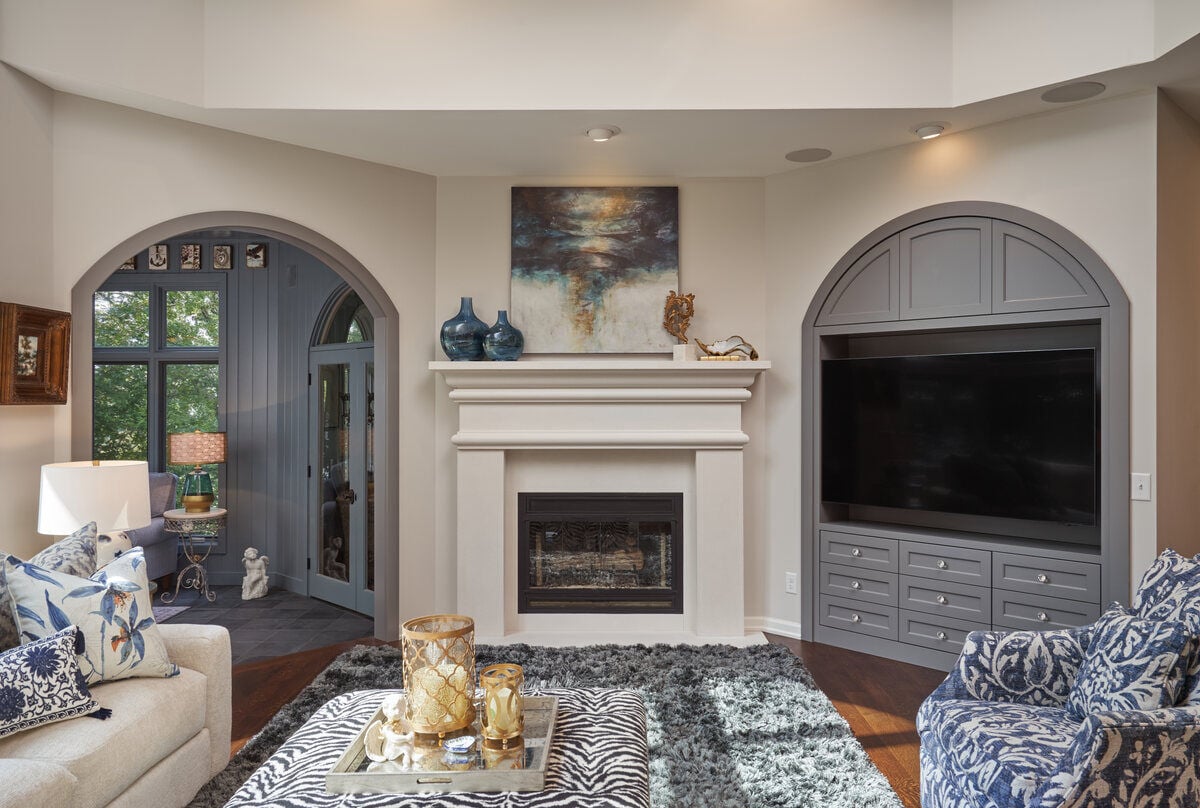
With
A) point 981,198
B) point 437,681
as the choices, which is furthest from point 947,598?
point 437,681

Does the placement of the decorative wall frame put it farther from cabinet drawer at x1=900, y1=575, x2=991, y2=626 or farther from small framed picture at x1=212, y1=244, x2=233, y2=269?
cabinet drawer at x1=900, y1=575, x2=991, y2=626

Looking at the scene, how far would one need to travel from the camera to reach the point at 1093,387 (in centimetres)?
345

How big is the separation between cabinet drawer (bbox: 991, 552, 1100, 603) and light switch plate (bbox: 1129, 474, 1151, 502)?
35 cm

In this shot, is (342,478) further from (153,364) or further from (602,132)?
(602,132)

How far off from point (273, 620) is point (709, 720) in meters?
2.97

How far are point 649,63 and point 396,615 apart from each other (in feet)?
10.5

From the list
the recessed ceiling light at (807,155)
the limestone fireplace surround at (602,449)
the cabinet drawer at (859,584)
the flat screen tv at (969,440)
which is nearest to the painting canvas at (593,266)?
the limestone fireplace surround at (602,449)

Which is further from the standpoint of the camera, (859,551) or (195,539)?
(195,539)

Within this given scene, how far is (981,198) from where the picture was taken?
12.3 feet

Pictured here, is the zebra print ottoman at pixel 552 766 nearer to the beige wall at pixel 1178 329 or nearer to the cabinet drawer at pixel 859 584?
the cabinet drawer at pixel 859 584

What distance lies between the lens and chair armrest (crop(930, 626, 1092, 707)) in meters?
2.29

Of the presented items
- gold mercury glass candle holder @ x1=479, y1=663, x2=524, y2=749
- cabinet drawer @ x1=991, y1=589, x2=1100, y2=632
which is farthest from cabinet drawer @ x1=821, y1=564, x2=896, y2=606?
gold mercury glass candle holder @ x1=479, y1=663, x2=524, y2=749

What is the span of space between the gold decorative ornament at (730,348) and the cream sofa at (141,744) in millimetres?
2805

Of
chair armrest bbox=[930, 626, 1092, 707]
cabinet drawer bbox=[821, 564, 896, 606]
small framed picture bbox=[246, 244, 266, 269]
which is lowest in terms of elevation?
cabinet drawer bbox=[821, 564, 896, 606]
